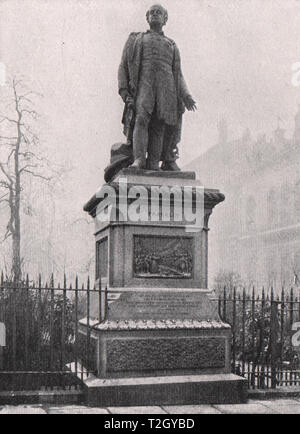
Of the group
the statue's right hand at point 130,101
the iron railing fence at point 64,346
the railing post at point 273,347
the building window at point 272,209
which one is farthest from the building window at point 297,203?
the statue's right hand at point 130,101

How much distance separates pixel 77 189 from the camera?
30812mm

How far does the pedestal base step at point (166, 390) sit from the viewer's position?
7105mm

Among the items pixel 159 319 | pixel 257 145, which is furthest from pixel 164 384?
pixel 257 145

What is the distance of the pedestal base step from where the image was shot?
23.3 feet

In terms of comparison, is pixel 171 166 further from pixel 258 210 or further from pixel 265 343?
pixel 258 210

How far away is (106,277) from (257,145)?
46.7m

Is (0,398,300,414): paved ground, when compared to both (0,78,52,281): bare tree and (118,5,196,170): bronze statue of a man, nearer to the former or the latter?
(118,5,196,170): bronze statue of a man

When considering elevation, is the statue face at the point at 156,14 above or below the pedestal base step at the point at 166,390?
above

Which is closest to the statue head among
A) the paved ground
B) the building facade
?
the paved ground

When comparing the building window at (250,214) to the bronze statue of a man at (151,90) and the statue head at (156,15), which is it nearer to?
the bronze statue of a man at (151,90)

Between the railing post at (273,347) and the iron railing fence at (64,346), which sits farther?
the railing post at (273,347)

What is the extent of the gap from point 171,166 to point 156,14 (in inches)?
85.4
